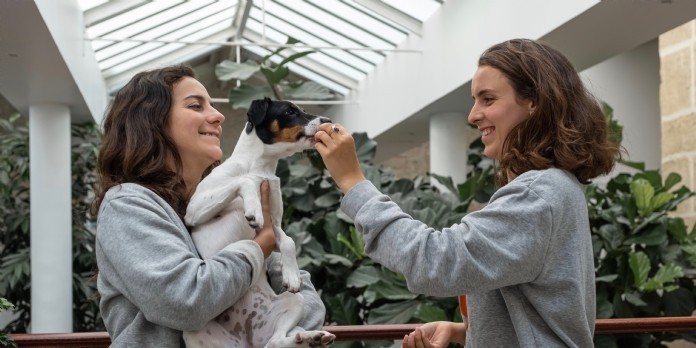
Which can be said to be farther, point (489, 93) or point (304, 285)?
point (304, 285)

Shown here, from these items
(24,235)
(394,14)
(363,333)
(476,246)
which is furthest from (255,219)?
(394,14)

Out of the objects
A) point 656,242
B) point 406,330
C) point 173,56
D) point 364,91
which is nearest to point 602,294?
point 656,242

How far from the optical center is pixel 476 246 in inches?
61.6

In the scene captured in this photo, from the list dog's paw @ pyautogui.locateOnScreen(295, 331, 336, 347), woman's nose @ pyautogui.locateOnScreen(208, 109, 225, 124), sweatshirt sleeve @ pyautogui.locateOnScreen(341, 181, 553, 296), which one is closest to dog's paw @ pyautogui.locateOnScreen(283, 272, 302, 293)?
dog's paw @ pyautogui.locateOnScreen(295, 331, 336, 347)

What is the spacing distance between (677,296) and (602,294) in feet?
1.87

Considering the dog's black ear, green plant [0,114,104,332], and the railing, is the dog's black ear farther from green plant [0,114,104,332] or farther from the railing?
green plant [0,114,104,332]

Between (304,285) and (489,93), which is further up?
(489,93)

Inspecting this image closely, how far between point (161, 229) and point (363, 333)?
118cm

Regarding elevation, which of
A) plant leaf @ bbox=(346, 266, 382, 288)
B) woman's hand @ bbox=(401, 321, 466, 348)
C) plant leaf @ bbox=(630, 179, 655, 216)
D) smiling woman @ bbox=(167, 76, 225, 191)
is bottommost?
woman's hand @ bbox=(401, 321, 466, 348)

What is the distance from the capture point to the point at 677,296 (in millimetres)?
6047

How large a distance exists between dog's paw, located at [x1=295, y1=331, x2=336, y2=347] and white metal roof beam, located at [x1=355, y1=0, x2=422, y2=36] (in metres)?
9.56

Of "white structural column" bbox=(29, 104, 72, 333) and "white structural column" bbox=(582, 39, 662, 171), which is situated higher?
"white structural column" bbox=(582, 39, 662, 171)

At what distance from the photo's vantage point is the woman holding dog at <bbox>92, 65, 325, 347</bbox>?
156 cm

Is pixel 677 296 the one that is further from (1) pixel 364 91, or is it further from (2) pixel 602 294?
(1) pixel 364 91
